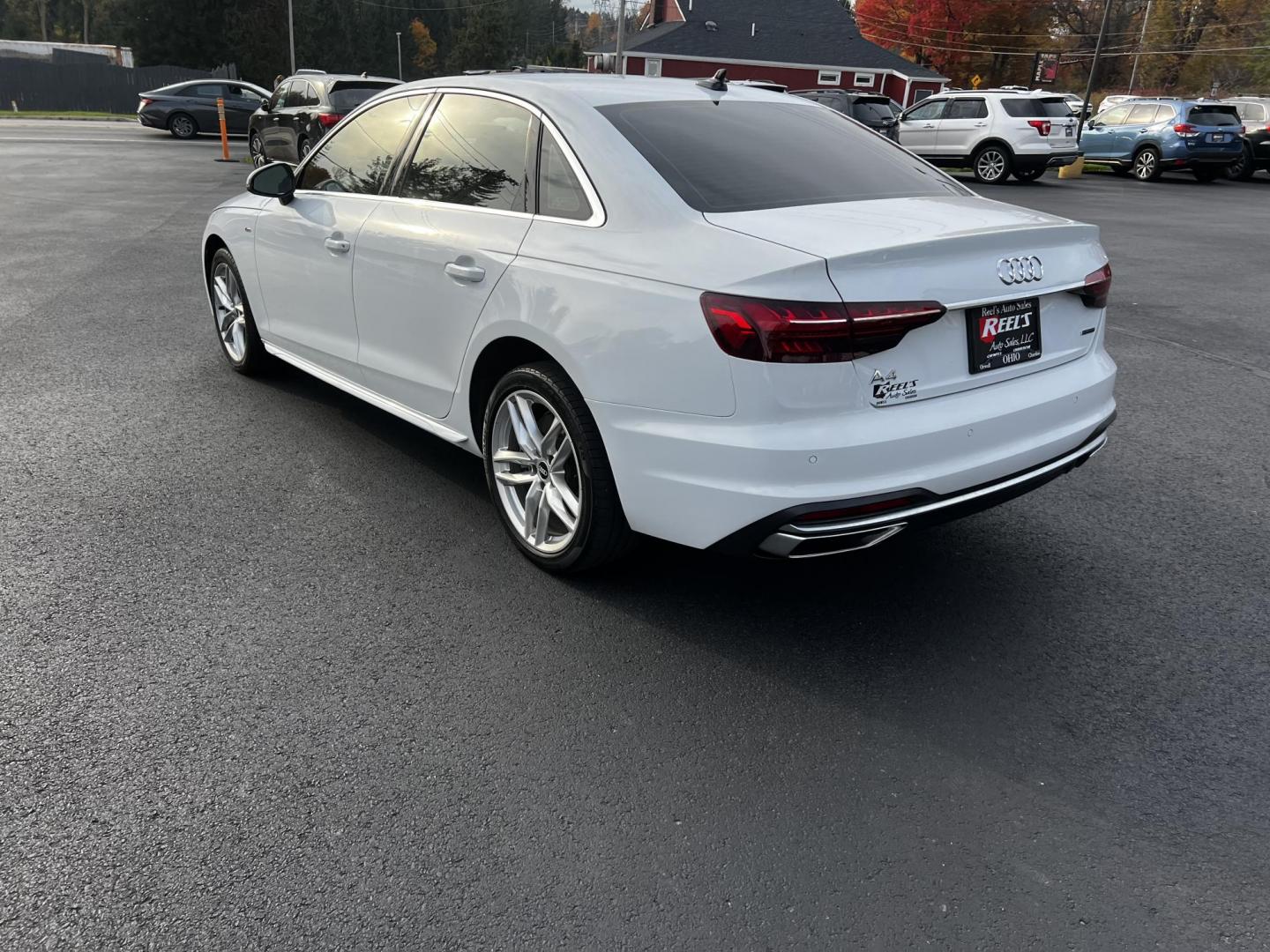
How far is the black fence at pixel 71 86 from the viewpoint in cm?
4919

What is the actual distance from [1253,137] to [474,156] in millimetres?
26478

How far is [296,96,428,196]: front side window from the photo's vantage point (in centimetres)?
439

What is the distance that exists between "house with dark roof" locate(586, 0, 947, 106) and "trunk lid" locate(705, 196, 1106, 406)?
173 feet

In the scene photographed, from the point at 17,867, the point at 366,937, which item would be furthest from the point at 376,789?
the point at 17,867

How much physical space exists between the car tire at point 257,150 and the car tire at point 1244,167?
70.6ft

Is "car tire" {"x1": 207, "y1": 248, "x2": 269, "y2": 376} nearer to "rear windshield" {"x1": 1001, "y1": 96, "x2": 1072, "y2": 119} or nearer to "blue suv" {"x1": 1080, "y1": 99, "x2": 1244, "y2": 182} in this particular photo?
"rear windshield" {"x1": 1001, "y1": 96, "x2": 1072, "y2": 119}

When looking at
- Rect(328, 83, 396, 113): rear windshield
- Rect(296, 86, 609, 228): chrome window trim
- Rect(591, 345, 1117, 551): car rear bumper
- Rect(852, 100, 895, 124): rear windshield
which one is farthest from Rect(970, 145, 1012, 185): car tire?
Rect(591, 345, 1117, 551): car rear bumper

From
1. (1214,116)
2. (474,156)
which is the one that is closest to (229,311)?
(474,156)

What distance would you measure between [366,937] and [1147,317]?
27.5ft

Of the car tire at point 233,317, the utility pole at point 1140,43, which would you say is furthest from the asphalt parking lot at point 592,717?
the utility pole at point 1140,43

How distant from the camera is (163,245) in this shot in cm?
1065

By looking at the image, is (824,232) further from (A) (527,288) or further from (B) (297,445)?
(B) (297,445)

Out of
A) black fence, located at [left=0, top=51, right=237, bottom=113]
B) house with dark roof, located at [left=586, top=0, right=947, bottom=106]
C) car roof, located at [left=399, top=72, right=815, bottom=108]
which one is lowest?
black fence, located at [left=0, top=51, right=237, bottom=113]

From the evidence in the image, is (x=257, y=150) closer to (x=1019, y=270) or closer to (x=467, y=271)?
(x=467, y=271)
